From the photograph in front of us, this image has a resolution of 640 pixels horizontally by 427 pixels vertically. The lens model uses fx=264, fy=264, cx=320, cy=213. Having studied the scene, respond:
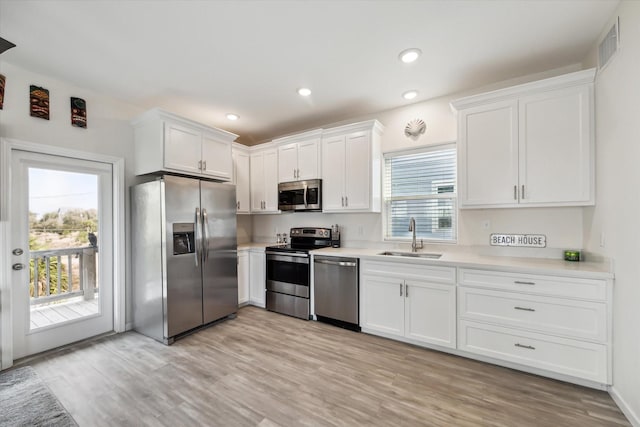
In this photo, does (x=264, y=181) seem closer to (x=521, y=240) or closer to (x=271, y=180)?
(x=271, y=180)

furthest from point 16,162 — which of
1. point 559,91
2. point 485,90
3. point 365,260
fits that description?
point 559,91

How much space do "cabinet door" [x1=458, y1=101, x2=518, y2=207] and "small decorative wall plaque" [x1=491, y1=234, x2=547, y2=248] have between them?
490 mm

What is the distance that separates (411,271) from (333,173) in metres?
1.67

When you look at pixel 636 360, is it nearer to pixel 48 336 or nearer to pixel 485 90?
pixel 485 90

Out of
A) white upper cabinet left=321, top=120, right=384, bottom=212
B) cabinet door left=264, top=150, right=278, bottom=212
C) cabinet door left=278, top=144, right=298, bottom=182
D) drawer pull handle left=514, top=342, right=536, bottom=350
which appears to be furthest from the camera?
cabinet door left=264, top=150, right=278, bottom=212

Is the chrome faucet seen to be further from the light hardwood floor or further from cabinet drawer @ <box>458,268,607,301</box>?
the light hardwood floor

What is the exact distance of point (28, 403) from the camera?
6.51 ft

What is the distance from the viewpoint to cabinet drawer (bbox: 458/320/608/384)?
2062mm

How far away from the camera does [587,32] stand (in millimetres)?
2191

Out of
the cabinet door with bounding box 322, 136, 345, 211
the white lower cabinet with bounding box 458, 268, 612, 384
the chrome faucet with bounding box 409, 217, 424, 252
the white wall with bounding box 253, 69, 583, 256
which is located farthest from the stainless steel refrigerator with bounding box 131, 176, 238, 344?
the white lower cabinet with bounding box 458, 268, 612, 384

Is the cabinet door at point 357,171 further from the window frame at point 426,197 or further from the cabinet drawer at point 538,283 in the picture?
the cabinet drawer at point 538,283

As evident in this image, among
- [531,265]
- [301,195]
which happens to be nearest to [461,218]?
[531,265]

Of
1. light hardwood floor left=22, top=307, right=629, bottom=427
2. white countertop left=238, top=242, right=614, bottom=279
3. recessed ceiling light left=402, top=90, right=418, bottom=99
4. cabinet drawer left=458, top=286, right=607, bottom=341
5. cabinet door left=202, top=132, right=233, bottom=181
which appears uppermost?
recessed ceiling light left=402, top=90, right=418, bottom=99

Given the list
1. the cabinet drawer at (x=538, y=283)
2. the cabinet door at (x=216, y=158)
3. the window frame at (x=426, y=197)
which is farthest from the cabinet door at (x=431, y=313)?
the cabinet door at (x=216, y=158)
